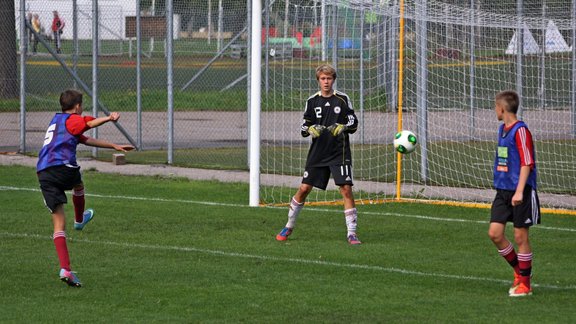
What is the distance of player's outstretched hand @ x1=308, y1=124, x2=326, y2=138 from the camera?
1193cm

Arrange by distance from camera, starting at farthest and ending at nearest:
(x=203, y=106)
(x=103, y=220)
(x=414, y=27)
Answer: (x=203, y=106)
(x=414, y=27)
(x=103, y=220)

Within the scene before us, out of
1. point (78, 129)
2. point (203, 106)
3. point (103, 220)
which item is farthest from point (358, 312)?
point (203, 106)

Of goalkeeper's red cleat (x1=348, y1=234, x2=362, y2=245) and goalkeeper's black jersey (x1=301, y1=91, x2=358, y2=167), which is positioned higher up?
goalkeeper's black jersey (x1=301, y1=91, x2=358, y2=167)

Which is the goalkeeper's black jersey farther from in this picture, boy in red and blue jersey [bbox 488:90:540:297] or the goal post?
the goal post

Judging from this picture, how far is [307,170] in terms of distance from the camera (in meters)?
12.3

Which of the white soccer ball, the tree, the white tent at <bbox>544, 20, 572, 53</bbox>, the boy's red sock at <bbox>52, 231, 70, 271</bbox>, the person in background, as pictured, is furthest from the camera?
the tree

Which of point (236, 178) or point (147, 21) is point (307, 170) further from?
point (147, 21)

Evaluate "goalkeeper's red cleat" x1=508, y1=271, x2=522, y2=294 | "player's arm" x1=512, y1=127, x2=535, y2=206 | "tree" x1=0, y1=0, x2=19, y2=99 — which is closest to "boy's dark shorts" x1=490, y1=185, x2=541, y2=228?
"player's arm" x1=512, y1=127, x2=535, y2=206

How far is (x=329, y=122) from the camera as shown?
39.9 feet

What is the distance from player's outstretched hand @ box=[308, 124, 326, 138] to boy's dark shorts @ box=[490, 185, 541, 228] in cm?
306

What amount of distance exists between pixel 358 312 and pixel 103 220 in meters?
5.71

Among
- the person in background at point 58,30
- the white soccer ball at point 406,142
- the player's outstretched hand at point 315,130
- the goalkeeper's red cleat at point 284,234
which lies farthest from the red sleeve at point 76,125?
the person in background at point 58,30

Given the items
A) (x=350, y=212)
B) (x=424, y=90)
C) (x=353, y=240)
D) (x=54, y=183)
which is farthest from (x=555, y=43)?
(x=54, y=183)

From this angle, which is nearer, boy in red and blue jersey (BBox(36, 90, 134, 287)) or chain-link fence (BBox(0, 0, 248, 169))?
boy in red and blue jersey (BBox(36, 90, 134, 287))
